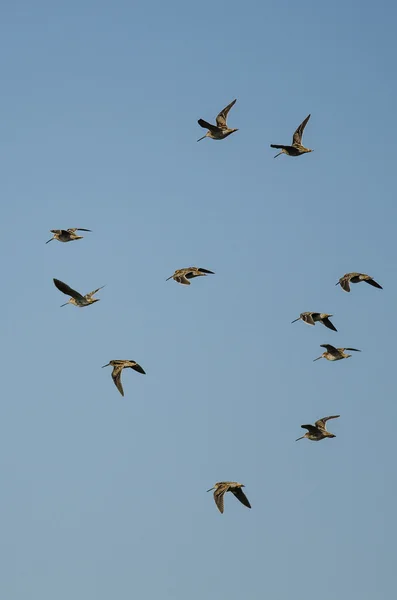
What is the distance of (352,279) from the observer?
88750 millimetres

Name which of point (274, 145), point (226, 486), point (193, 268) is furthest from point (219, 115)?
point (226, 486)

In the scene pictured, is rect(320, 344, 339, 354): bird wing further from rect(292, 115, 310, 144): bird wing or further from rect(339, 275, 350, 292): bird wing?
rect(292, 115, 310, 144): bird wing

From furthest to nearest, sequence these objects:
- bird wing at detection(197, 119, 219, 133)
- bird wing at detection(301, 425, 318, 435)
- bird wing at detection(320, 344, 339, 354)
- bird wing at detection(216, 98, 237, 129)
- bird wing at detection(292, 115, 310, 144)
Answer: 1. bird wing at detection(216, 98, 237, 129)
2. bird wing at detection(292, 115, 310, 144)
3. bird wing at detection(320, 344, 339, 354)
4. bird wing at detection(197, 119, 219, 133)
5. bird wing at detection(301, 425, 318, 435)

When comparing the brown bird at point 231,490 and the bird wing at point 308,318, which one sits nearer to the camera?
the brown bird at point 231,490

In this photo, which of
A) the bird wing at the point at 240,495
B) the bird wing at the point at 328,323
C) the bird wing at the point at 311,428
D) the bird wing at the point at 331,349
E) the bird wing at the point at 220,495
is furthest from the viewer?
the bird wing at the point at 331,349

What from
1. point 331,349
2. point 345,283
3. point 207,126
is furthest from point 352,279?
point 207,126

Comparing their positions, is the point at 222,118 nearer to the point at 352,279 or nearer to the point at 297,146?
the point at 297,146

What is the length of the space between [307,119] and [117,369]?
2106cm

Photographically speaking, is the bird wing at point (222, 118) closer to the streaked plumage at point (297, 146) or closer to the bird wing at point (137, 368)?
the streaked plumage at point (297, 146)

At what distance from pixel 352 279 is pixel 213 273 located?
29.1 feet

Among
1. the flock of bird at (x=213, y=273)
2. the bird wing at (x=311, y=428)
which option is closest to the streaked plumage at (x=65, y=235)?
the flock of bird at (x=213, y=273)

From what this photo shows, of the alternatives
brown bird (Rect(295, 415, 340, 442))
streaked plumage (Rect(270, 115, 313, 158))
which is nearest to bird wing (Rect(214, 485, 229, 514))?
brown bird (Rect(295, 415, 340, 442))

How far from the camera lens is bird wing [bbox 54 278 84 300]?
3324 inches

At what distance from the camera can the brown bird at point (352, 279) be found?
87.7 metres
